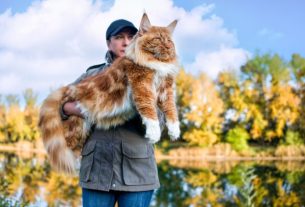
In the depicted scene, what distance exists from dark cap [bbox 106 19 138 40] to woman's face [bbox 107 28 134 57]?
34mm

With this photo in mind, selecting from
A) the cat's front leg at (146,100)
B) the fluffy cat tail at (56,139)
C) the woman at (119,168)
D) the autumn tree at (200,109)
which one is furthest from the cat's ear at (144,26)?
the autumn tree at (200,109)

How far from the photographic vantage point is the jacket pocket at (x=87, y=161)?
241 cm

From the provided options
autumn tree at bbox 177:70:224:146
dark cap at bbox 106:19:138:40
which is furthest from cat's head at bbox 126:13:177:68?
autumn tree at bbox 177:70:224:146

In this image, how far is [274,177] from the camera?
55.7 ft

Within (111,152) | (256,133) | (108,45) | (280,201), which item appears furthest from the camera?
(256,133)

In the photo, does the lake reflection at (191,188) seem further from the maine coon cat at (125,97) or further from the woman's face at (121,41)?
the woman's face at (121,41)

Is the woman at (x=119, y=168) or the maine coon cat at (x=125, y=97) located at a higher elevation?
the maine coon cat at (x=125, y=97)

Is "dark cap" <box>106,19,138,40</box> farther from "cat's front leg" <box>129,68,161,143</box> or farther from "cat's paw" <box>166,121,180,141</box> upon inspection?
"cat's paw" <box>166,121,180,141</box>

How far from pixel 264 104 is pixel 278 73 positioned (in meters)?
2.74

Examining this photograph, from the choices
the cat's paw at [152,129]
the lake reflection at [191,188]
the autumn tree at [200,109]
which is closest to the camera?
the cat's paw at [152,129]

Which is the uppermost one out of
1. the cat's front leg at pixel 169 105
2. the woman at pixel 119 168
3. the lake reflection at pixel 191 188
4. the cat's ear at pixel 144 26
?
the cat's ear at pixel 144 26

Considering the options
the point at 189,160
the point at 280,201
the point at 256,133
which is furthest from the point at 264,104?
the point at 280,201

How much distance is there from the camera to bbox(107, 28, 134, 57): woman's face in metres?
2.70

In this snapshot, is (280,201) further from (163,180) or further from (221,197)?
(163,180)
